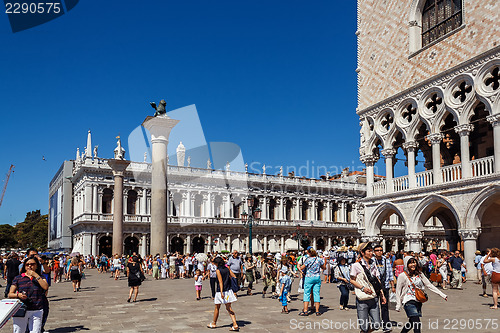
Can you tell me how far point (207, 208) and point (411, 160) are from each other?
32174 mm

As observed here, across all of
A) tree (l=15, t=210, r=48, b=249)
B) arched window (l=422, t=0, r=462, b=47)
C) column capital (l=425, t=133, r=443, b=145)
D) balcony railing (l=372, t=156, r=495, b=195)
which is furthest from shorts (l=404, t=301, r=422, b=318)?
tree (l=15, t=210, r=48, b=249)

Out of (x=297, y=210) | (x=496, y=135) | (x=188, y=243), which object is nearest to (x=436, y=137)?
(x=496, y=135)

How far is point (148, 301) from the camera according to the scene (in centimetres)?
1408

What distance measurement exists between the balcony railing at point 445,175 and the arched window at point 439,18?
5288 millimetres

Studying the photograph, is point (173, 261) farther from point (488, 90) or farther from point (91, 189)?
point (91, 189)

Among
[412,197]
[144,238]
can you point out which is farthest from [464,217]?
[144,238]

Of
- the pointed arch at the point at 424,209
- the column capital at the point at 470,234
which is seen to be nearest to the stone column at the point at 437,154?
the pointed arch at the point at 424,209

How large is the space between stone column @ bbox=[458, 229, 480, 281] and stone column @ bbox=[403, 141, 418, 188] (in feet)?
10.3

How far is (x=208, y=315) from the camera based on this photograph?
11.1 metres

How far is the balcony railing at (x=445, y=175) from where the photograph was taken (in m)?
18.2

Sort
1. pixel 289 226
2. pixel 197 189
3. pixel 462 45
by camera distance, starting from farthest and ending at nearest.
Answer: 1. pixel 289 226
2. pixel 197 189
3. pixel 462 45

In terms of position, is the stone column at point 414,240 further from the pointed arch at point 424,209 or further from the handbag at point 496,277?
the handbag at point 496,277

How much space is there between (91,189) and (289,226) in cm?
2060

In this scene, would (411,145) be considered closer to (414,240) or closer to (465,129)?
(465,129)
